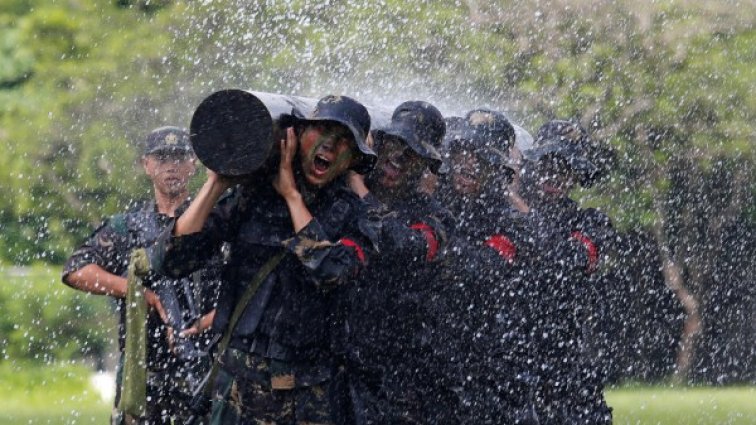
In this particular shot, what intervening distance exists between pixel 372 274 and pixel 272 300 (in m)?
1.06

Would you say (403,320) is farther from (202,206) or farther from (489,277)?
(202,206)

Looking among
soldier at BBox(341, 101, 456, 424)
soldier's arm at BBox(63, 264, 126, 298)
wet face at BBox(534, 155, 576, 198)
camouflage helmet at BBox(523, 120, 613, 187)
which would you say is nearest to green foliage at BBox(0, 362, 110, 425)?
camouflage helmet at BBox(523, 120, 613, 187)

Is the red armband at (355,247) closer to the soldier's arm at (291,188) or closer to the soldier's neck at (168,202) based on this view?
the soldier's arm at (291,188)

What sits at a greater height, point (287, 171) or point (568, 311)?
point (568, 311)

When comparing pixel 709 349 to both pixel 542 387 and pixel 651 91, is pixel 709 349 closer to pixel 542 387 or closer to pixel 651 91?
pixel 651 91

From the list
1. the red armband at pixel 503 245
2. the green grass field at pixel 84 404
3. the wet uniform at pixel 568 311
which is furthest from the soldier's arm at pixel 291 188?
the green grass field at pixel 84 404

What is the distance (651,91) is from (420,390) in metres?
11.5

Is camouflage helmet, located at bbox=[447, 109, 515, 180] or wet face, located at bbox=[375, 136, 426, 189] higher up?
camouflage helmet, located at bbox=[447, 109, 515, 180]

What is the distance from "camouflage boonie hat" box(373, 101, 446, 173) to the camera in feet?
23.3

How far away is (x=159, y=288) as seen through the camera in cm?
748

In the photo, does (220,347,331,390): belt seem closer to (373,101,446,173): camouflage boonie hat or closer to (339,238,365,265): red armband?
(339,238,365,265): red armband

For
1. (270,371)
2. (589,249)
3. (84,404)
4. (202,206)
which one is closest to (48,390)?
(84,404)

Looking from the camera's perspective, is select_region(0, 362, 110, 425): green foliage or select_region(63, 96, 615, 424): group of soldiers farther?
select_region(0, 362, 110, 425): green foliage

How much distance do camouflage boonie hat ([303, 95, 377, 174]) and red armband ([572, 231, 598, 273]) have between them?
279cm
